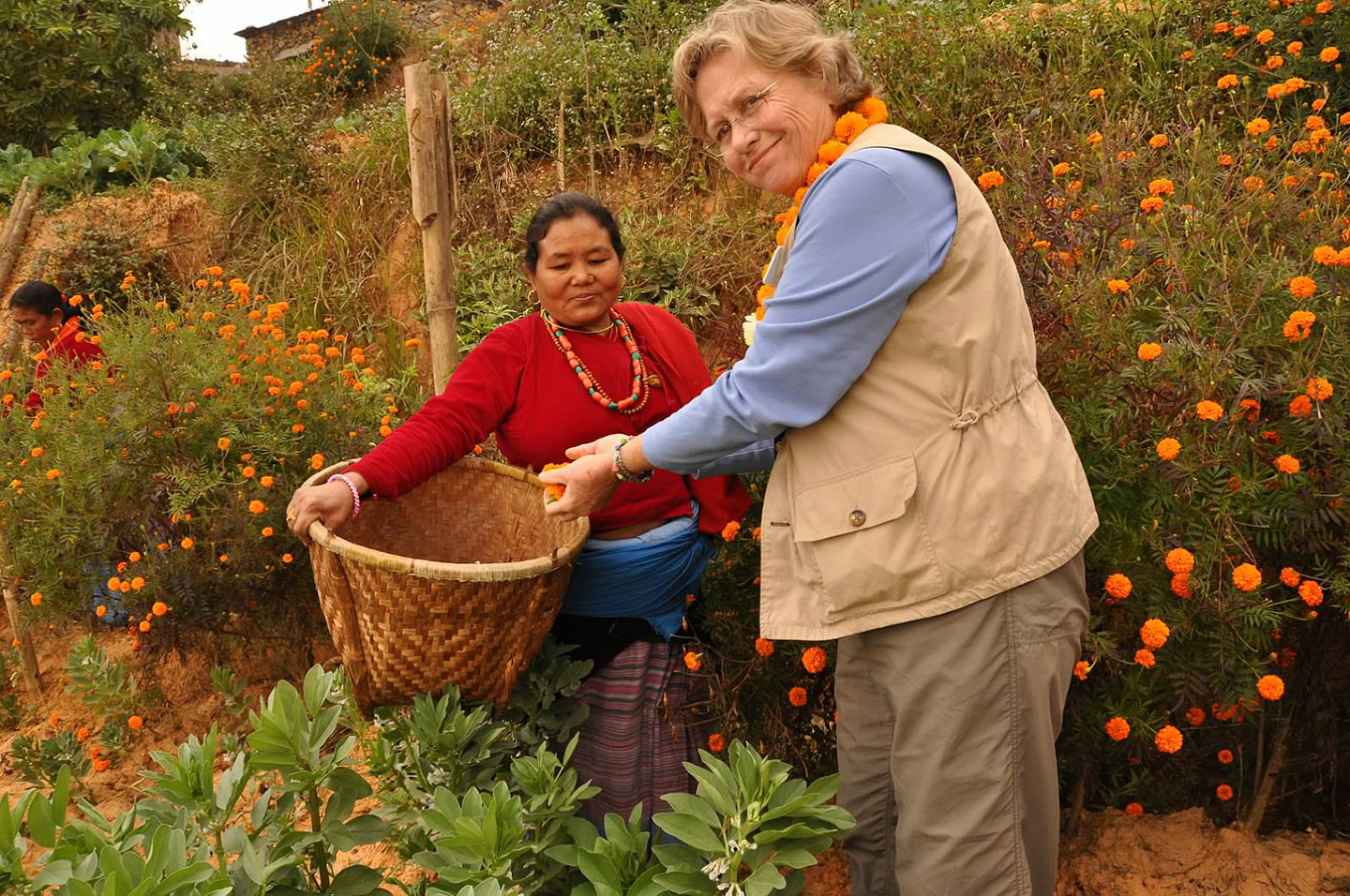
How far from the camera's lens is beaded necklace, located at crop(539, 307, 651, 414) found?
6.82ft

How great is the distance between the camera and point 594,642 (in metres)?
2.14

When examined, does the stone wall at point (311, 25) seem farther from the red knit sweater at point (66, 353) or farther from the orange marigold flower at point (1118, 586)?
the orange marigold flower at point (1118, 586)

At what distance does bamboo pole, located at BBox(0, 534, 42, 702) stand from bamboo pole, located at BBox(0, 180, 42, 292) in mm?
3684

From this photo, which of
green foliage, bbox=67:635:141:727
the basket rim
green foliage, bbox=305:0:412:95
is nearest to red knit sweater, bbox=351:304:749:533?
the basket rim

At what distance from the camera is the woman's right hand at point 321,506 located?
179cm

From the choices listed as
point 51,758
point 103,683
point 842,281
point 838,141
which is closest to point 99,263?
point 103,683

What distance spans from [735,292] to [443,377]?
1948mm

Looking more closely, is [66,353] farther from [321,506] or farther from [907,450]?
[907,450]

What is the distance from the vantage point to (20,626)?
138 inches

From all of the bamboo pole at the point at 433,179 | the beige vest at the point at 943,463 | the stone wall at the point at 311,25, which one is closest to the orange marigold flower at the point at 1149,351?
the beige vest at the point at 943,463

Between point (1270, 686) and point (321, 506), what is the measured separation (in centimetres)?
178

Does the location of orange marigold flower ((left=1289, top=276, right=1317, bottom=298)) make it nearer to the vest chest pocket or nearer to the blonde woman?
the blonde woman

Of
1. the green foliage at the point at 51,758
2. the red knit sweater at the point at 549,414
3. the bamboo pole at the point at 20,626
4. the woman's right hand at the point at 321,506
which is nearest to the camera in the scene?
the woman's right hand at the point at 321,506

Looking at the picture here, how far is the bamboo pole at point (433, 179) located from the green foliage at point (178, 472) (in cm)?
50
